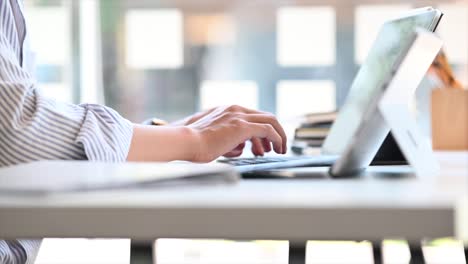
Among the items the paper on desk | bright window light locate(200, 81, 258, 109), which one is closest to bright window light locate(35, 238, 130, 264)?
bright window light locate(200, 81, 258, 109)

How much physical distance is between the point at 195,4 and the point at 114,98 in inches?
19.9

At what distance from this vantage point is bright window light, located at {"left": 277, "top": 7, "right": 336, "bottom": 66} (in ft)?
10.1

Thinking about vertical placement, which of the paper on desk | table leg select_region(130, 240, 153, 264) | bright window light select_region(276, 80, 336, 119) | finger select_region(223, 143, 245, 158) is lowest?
table leg select_region(130, 240, 153, 264)

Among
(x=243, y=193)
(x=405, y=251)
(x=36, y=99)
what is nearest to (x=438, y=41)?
(x=243, y=193)

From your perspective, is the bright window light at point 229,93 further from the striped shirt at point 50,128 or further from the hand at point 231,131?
the striped shirt at point 50,128

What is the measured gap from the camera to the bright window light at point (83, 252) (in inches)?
120

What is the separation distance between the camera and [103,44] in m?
3.16

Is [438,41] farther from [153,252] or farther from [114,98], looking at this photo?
[114,98]

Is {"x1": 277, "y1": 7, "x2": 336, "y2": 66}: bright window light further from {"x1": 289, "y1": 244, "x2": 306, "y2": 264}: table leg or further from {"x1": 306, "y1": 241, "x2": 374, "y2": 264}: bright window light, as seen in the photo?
{"x1": 289, "y1": 244, "x2": 306, "y2": 264}: table leg

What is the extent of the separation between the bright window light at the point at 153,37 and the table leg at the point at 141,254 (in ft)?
5.30

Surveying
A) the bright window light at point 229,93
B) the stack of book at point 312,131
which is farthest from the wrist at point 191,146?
the bright window light at point 229,93

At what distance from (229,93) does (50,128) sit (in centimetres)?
241

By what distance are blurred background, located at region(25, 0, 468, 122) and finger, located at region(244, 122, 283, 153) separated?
7.02 feet

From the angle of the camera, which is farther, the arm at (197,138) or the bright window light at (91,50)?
the bright window light at (91,50)
